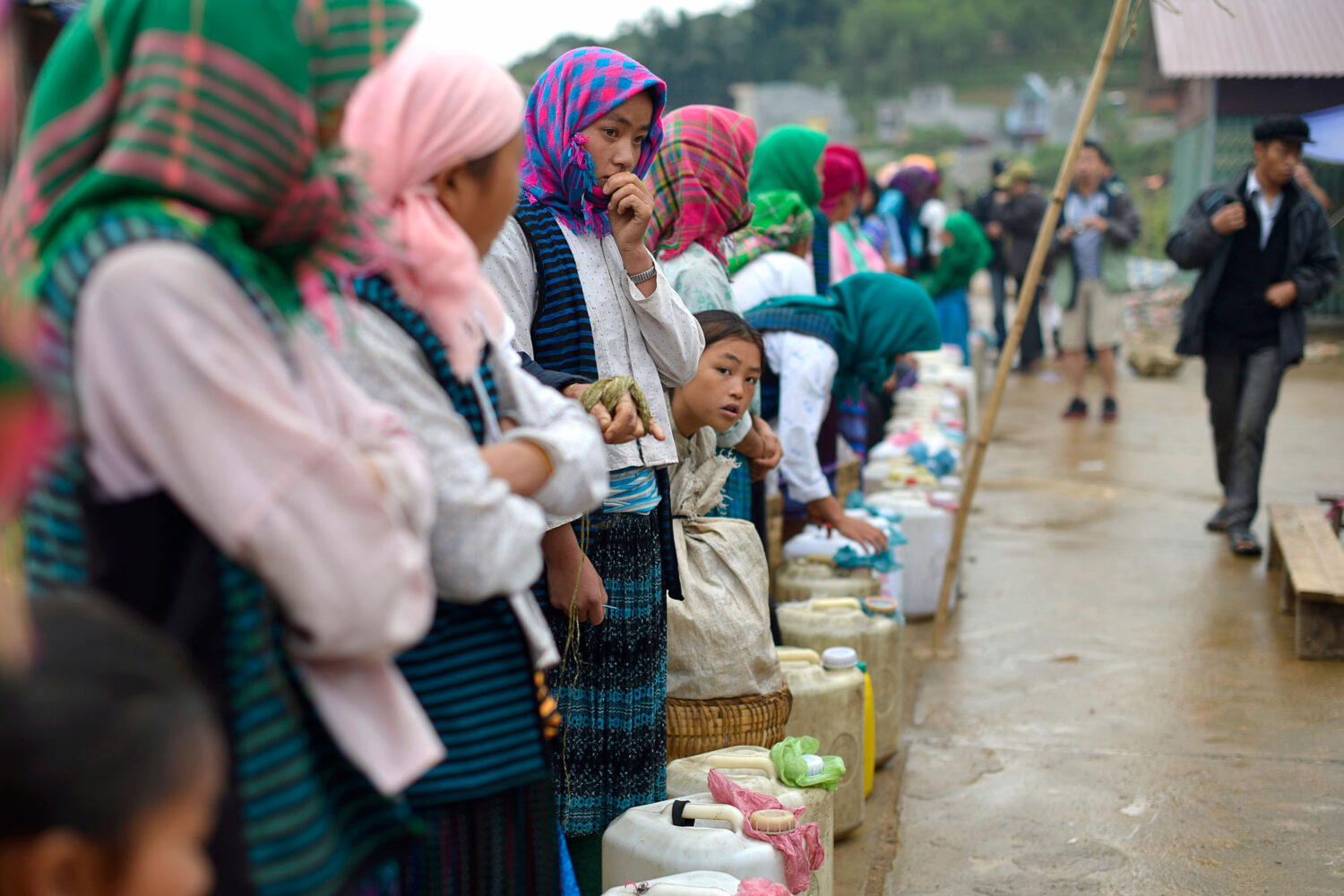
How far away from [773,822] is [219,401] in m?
1.57

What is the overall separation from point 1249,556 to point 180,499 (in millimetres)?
5754

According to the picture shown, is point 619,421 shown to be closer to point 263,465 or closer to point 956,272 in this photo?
point 263,465

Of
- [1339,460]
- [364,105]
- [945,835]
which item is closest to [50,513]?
[364,105]

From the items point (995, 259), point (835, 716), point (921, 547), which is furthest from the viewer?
point (995, 259)

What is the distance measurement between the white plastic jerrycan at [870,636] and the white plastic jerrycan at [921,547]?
1268 mm

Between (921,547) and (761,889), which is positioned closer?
(761,889)

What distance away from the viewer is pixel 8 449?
847 millimetres

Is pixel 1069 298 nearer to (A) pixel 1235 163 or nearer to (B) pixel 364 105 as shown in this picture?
(A) pixel 1235 163

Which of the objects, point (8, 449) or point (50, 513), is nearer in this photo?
point (8, 449)

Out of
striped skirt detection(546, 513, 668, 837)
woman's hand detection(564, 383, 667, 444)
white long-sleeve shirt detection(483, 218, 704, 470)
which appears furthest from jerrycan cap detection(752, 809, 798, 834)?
woman's hand detection(564, 383, 667, 444)

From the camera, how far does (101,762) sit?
33.9 inches

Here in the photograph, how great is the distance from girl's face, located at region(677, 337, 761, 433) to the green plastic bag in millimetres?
767

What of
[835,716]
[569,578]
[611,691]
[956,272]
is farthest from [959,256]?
[569,578]

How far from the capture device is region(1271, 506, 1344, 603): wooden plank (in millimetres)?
4355
